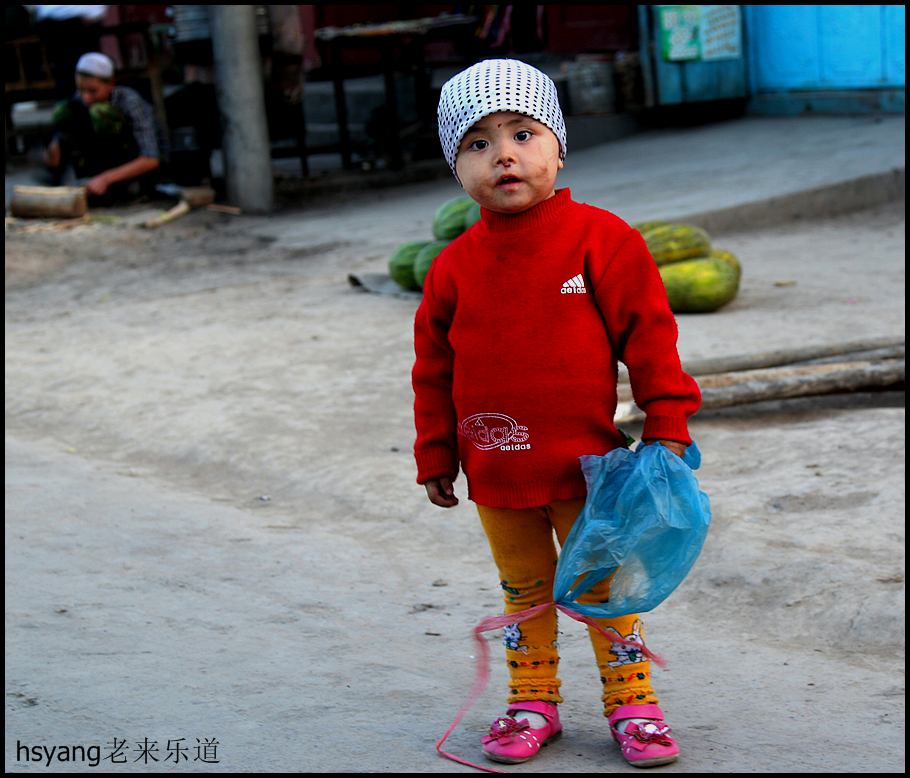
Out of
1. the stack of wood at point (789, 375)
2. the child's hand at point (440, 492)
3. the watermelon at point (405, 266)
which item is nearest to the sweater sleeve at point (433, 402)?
the child's hand at point (440, 492)

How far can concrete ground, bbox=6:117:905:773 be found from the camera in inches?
110

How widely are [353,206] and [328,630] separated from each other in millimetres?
9329

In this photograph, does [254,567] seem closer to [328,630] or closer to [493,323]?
[328,630]

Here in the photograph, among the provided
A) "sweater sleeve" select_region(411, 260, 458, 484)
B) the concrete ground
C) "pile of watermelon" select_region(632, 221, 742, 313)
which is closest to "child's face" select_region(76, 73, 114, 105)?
the concrete ground

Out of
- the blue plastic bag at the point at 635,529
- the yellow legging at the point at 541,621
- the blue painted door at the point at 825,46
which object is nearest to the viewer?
the blue plastic bag at the point at 635,529

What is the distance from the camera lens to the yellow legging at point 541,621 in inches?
107

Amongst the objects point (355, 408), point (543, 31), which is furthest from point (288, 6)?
point (355, 408)

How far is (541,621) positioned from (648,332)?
2.23 ft

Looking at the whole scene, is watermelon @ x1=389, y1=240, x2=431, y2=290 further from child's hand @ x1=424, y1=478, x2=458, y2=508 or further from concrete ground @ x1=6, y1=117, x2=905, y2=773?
child's hand @ x1=424, y1=478, x2=458, y2=508

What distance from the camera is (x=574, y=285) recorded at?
8.51 feet

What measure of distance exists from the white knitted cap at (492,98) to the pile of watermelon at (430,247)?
4.91 meters

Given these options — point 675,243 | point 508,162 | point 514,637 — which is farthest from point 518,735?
point 675,243

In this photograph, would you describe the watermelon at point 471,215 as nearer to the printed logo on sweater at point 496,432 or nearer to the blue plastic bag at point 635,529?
the printed logo on sweater at point 496,432

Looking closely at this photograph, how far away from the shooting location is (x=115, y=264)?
34.1 feet
